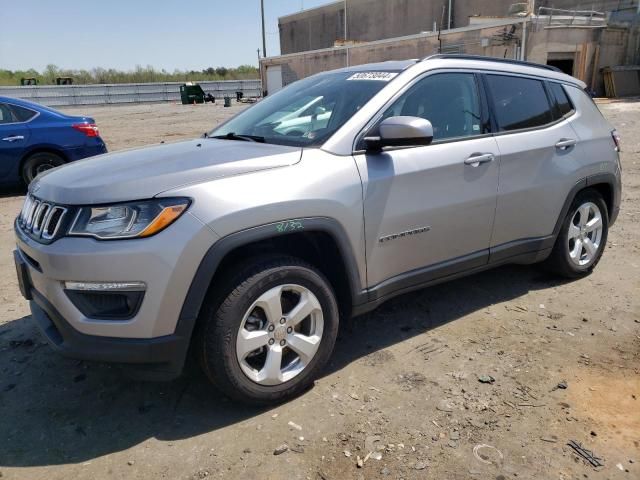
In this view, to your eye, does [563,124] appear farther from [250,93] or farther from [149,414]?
[250,93]

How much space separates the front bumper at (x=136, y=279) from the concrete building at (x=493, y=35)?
2450cm

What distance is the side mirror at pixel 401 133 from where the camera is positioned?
2.92 m

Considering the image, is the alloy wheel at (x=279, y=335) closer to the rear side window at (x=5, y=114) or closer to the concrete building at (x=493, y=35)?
the rear side window at (x=5, y=114)

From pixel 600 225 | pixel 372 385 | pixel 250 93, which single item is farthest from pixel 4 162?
pixel 250 93

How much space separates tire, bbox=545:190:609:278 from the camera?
4.32 meters

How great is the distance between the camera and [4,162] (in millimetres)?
8070

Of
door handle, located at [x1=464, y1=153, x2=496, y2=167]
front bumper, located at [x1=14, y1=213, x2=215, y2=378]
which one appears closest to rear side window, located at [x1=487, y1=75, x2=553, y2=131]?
door handle, located at [x1=464, y1=153, x2=496, y2=167]

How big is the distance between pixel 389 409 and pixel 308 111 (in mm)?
1919

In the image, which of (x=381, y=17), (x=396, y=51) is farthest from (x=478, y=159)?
(x=381, y=17)

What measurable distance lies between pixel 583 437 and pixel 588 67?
94.8 ft

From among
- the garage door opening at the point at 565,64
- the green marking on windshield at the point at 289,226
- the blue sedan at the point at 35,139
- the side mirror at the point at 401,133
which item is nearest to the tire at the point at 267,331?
the green marking on windshield at the point at 289,226

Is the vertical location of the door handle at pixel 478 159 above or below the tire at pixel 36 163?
above

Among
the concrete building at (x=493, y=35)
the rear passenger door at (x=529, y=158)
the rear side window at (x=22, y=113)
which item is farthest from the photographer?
the concrete building at (x=493, y=35)

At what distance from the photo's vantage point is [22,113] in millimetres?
8242
